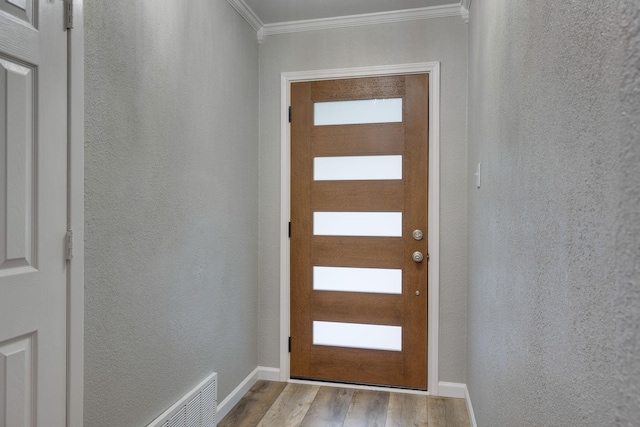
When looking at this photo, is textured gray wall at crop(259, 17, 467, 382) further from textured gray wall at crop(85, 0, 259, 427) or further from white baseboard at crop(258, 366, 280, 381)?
textured gray wall at crop(85, 0, 259, 427)

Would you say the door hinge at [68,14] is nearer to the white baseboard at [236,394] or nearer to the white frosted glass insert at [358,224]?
the white frosted glass insert at [358,224]

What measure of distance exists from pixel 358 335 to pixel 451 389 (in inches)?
28.3

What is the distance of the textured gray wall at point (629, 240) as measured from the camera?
19.0 inches

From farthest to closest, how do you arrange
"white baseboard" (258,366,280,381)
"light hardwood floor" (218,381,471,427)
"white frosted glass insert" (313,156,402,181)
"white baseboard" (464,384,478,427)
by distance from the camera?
"white baseboard" (258,366,280,381)
"white frosted glass insert" (313,156,402,181)
"light hardwood floor" (218,381,471,427)
"white baseboard" (464,384,478,427)

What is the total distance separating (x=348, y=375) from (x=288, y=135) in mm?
1822

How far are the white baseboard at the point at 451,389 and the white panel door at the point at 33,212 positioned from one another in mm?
2279

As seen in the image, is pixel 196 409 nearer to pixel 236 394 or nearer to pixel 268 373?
pixel 236 394

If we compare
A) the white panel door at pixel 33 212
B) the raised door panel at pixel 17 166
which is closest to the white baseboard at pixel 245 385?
the white panel door at pixel 33 212

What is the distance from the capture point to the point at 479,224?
2.06 metres

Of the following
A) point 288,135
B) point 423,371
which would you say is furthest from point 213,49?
point 423,371

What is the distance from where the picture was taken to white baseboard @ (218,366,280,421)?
245cm

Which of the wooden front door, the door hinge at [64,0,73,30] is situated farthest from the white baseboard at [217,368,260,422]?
the door hinge at [64,0,73,30]

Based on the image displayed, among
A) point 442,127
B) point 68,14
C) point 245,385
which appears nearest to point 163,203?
point 68,14

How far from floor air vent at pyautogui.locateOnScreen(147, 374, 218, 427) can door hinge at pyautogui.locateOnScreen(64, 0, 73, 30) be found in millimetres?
1603
